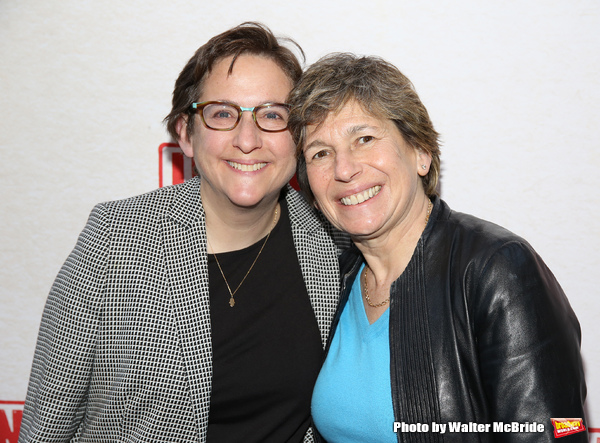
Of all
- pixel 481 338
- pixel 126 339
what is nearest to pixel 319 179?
pixel 481 338

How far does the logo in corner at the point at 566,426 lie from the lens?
49.6 inches

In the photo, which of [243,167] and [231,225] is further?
[231,225]

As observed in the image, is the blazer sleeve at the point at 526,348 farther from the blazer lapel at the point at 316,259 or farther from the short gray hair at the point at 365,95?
the blazer lapel at the point at 316,259

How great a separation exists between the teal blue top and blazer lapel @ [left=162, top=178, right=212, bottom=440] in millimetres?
374

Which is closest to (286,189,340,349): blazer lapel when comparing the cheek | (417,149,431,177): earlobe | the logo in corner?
the cheek

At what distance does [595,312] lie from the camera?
7.43ft

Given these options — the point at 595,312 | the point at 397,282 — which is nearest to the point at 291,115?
the point at 397,282

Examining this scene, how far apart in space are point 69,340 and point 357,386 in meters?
0.94

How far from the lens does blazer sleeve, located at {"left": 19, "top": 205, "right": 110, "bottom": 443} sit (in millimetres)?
1725

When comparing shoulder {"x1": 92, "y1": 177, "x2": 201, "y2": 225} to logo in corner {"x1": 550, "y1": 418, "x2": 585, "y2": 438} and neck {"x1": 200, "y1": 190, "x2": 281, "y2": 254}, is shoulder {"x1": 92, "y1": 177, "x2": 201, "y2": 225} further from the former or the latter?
logo in corner {"x1": 550, "y1": 418, "x2": 585, "y2": 438}

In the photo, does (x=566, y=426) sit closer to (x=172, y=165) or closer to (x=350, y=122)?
(x=350, y=122)

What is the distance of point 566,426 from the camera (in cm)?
127

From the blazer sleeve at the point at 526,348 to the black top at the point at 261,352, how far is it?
70cm

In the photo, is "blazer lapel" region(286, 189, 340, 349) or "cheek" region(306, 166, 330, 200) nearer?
"cheek" region(306, 166, 330, 200)
